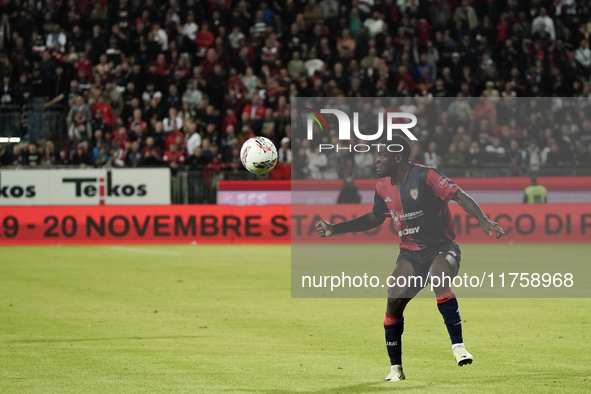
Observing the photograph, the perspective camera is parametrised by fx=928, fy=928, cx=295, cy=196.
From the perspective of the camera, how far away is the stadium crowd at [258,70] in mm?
22891

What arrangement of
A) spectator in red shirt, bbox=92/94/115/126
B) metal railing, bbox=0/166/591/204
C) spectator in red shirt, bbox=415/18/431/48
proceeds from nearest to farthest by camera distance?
metal railing, bbox=0/166/591/204, spectator in red shirt, bbox=92/94/115/126, spectator in red shirt, bbox=415/18/431/48

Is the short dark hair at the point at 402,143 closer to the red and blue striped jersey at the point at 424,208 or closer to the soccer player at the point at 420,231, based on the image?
the soccer player at the point at 420,231

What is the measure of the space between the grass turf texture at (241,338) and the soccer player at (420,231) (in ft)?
1.62

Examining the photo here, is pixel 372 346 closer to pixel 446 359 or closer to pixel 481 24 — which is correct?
pixel 446 359

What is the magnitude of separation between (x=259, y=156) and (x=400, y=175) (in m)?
2.86

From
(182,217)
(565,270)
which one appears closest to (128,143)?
(182,217)

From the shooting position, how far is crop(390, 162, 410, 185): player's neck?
26.9ft

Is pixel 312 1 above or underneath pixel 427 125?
above

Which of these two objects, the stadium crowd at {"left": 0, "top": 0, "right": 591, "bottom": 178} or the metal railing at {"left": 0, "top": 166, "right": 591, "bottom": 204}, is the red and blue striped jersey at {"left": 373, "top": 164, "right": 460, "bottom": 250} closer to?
the stadium crowd at {"left": 0, "top": 0, "right": 591, "bottom": 178}

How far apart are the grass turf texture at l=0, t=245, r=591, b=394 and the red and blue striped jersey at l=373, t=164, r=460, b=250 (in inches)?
48.3

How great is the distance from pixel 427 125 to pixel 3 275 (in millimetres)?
10024

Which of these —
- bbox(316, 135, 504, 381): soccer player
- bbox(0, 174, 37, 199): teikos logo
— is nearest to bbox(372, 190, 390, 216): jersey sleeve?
bbox(316, 135, 504, 381): soccer player

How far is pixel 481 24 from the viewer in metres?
28.0

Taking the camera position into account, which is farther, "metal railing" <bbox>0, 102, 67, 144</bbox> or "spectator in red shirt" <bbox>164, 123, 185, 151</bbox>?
"metal railing" <bbox>0, 102, 67, 144</bbox>
